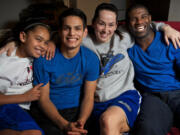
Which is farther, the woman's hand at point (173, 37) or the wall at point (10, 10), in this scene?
the wall at point (10, 10)

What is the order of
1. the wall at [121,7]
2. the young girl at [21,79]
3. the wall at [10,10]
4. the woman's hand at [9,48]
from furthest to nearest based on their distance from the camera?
the wall at [121,7] → the wall at [10,10] → the woman's hand at [9,48] → the young girl at [21,79]

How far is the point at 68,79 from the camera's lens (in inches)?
49.1

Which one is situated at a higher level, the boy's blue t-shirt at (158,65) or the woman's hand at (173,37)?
the woman's hand at (173,37)

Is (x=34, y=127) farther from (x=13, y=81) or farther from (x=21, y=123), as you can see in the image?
(x=13, y=81)

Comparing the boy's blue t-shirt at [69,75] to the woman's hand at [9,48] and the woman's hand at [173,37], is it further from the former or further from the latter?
the woman's hand at [173,37]

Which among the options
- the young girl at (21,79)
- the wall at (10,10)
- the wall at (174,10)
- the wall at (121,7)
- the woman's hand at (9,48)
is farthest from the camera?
the wall at (121,7)

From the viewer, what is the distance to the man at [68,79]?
1172 mm

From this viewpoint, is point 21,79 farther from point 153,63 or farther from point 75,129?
point 153,63

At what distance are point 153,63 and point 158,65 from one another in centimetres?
4

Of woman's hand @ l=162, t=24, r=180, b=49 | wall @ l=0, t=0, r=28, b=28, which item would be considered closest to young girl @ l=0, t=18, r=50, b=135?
woman's hand @ l=162, t=24, r=180, b=49

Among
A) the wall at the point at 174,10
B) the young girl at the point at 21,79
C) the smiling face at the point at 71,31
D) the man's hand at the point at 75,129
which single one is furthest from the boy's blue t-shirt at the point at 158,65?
the wall at the point at 174,10

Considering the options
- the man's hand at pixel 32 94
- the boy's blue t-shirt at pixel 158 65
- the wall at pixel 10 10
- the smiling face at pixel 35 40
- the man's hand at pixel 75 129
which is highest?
the wall at pixel 10 10

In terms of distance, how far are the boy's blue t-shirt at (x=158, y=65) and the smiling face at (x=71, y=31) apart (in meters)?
0.49

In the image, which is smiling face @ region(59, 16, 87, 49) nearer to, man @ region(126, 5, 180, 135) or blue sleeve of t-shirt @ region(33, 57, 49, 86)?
blue sleeve of t-shirt @ region(33, 57, 49, 86)
